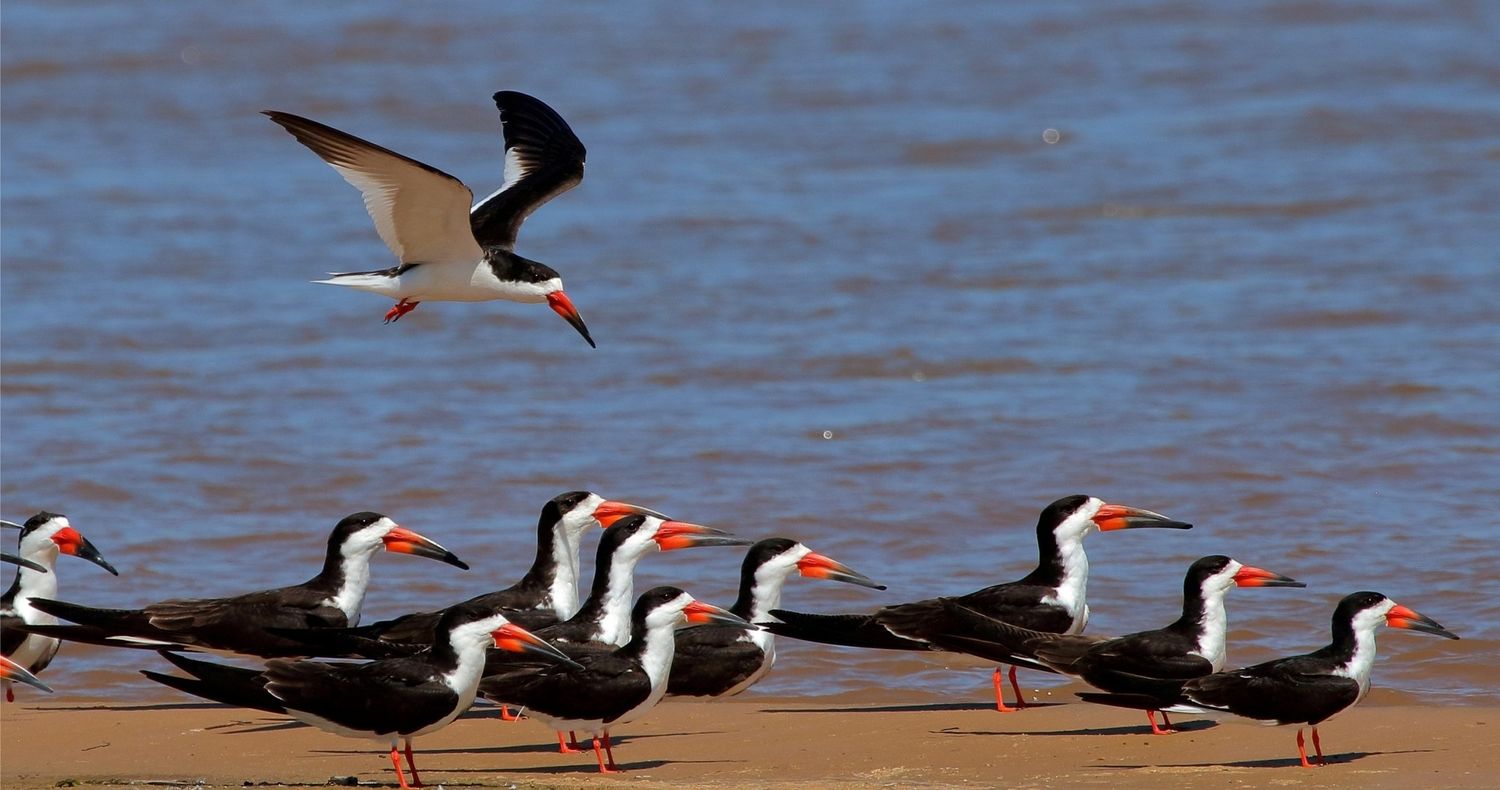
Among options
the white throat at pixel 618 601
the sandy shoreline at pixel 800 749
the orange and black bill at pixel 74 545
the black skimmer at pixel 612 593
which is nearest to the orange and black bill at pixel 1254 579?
the sandy shoreline at pixel 800 749

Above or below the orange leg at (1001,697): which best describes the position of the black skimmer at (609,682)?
above

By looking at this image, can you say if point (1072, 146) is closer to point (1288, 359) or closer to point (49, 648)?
point (1288, 359)

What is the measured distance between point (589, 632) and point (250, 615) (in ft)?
4.48

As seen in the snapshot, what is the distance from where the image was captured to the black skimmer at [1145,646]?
7.40m

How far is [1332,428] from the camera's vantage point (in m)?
12.2

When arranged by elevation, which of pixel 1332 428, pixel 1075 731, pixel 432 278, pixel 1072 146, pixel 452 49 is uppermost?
pixel 452 49

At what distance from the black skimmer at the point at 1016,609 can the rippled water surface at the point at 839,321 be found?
1.57ft

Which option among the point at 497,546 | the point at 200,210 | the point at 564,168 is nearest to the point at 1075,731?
the point at 497,546

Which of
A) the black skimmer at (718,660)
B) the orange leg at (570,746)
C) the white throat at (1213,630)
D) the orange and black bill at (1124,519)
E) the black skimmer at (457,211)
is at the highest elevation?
the black skimmer at (457,211)

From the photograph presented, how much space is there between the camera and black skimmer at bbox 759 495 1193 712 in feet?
26.3

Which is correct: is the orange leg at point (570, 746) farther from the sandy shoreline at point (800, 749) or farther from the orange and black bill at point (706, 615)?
the orange and black bill at point (706, 615)

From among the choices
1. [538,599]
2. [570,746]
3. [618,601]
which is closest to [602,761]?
[570,746]

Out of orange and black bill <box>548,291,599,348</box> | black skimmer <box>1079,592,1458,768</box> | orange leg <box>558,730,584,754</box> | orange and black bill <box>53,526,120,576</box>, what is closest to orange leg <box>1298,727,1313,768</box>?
black skimmer <box>1079,592,1458,768</box>

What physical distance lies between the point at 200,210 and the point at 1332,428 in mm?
12097
